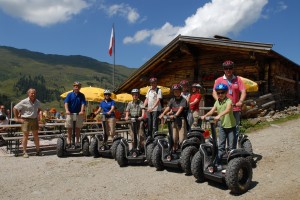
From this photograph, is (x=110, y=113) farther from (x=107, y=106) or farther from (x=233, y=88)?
(x=233, y=88)

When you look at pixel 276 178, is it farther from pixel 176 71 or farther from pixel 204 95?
pixel 176 71

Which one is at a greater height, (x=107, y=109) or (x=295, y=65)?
(x=295, y=65)

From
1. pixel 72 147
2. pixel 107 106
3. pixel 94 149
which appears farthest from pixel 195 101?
pixel 72 147

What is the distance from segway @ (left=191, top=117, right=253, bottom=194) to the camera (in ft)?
17.5

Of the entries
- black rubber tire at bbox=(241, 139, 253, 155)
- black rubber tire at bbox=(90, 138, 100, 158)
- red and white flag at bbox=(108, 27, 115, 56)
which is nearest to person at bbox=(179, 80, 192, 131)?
black rubber tire at bbox=(241, 139, 253, 155)

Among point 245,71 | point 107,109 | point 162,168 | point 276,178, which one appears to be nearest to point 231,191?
point 276,178

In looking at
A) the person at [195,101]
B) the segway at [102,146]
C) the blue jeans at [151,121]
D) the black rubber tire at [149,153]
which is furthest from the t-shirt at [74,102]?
the person at [195,101]

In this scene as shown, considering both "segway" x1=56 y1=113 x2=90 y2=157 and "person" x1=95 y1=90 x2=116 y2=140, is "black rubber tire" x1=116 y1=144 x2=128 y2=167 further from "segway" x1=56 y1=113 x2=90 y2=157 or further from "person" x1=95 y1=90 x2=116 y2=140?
"segway" x1=56 y1=113 x2=90 y2=157

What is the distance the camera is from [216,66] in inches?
677

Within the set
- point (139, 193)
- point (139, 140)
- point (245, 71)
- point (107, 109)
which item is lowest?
point (139, 193)

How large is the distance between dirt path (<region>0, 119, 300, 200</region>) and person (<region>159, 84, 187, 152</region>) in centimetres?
78

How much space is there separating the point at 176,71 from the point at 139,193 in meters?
13.9

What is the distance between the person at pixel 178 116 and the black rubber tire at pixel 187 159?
79 centimetres

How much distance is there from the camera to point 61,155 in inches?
377
